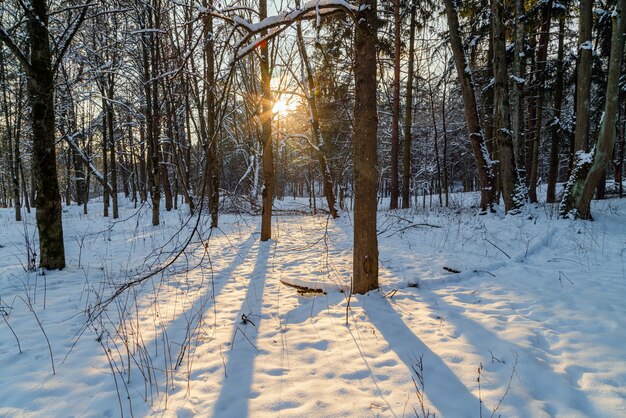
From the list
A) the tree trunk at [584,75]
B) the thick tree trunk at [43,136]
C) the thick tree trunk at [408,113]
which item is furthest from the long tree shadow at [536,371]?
the thick tree trunk at [408,113]

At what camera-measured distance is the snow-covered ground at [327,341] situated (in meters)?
1.99

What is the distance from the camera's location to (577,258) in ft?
16.5

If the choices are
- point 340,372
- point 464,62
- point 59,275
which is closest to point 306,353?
point 340,372

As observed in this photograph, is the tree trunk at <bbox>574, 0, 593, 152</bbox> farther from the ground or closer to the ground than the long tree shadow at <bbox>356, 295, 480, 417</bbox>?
farther from the ground

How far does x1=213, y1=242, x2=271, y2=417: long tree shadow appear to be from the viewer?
1.98 metres

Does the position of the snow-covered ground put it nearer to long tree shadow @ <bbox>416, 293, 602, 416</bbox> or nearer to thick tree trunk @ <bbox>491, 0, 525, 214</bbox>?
long tree shadow @ <bbox>416, 293, 602, 416</bbox>

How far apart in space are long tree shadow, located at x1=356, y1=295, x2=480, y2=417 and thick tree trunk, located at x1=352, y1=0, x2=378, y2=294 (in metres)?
0.68

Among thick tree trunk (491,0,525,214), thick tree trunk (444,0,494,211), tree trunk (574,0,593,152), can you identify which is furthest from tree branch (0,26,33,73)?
tree trunk (574,0,593,152)

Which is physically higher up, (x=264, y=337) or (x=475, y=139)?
(x=475, y=139)

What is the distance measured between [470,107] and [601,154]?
3360 mm

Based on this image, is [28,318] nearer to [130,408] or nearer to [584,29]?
[130,408]

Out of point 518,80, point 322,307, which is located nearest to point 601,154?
point 518,80

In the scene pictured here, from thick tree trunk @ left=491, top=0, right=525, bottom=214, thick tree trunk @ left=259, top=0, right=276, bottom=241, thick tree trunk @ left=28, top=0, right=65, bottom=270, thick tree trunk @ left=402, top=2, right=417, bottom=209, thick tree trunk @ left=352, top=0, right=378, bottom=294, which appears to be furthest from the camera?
thick tree trunk @ left=402, top=2, right=417, bottom=209

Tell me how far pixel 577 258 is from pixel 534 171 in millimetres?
10894
